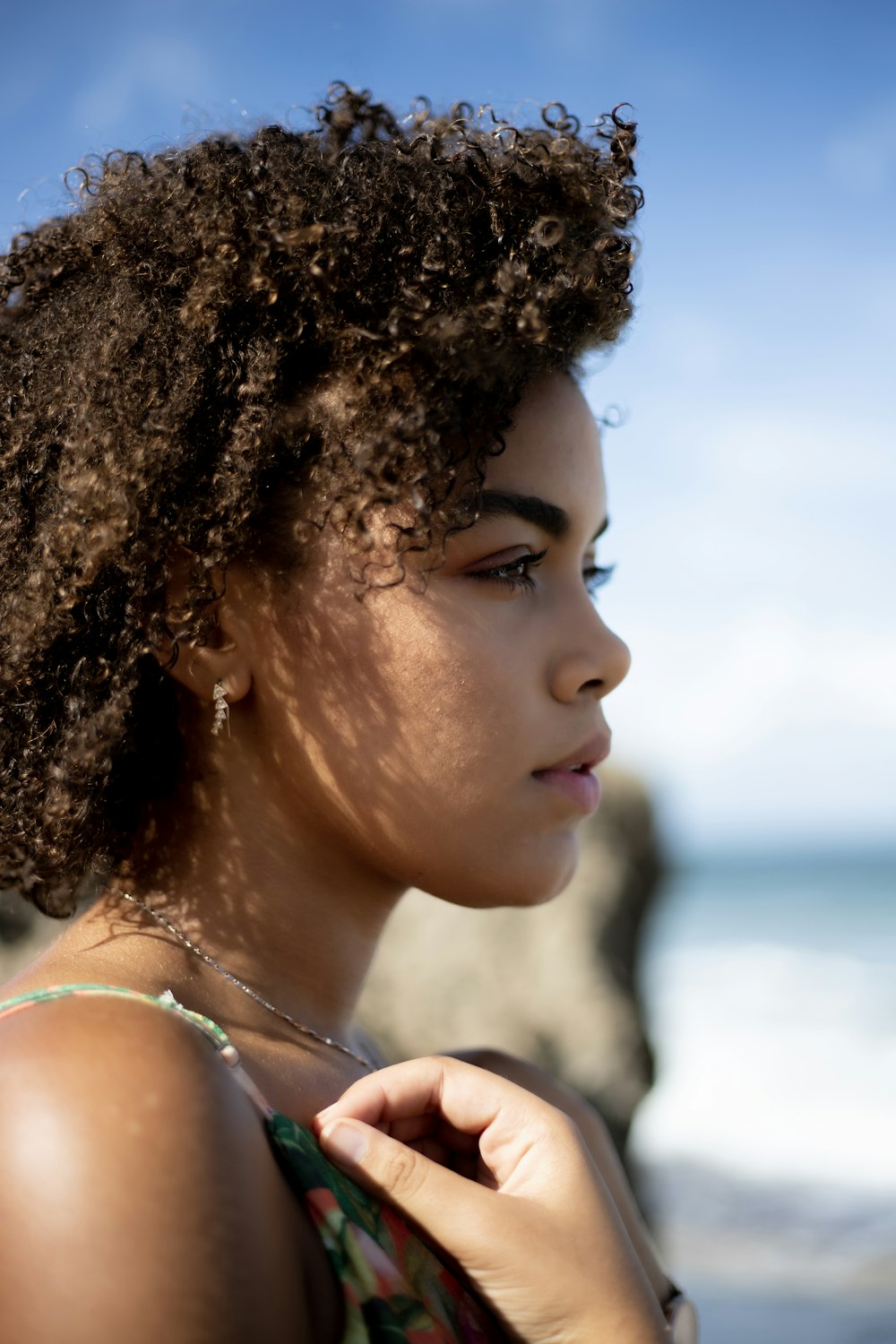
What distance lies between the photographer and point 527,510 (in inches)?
80.9

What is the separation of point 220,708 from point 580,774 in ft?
2.01

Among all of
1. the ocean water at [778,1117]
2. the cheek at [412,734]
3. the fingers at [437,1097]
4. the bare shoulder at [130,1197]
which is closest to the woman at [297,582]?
the cheek at [412,734]

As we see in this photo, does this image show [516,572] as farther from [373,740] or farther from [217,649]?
[217,649]

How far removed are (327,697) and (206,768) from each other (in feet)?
0.79

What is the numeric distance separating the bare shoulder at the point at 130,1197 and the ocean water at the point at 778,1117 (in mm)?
5606

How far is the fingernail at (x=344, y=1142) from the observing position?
1691 mm

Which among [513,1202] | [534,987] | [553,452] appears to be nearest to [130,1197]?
[513,1202]

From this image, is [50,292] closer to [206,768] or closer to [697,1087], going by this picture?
[206,768]

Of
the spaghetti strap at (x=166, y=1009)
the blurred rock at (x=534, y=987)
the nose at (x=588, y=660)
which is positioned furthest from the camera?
the blurred rock at (x=534, y=987)

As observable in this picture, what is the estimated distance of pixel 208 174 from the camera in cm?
213

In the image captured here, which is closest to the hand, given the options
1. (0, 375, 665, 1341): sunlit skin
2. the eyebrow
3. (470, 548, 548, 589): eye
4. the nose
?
(0, 375, 665, 1341): sunlit skin

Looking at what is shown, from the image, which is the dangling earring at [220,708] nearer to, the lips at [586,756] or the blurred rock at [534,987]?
the lips at [586,756]

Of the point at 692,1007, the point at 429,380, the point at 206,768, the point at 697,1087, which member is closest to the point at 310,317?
the point at 429,380

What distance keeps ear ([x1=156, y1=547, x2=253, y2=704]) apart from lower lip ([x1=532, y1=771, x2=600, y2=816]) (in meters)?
0.51
